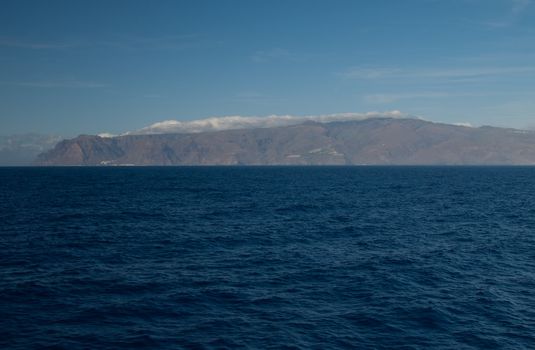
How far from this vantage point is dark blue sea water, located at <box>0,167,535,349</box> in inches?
1143

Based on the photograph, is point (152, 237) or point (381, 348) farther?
point (152, 237)

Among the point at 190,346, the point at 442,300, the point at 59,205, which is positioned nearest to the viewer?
the point at 190,346

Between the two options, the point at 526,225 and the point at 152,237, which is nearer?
the point at 152,237

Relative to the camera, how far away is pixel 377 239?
61500 mm

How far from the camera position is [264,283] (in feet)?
132

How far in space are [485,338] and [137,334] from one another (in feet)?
74.8

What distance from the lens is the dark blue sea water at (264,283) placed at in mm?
29031

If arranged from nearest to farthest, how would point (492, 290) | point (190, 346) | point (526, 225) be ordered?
point (190, 346) < point (492, 290) < point (526, 225)

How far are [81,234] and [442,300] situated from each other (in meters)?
48.3

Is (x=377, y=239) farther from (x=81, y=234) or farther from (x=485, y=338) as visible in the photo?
(x=81, y=234)

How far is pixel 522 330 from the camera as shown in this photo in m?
30.6

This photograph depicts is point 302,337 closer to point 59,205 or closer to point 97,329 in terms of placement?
point 97,329

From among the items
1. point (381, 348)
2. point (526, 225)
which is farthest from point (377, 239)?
point (381, 348)

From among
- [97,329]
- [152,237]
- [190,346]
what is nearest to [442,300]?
[190,346]
